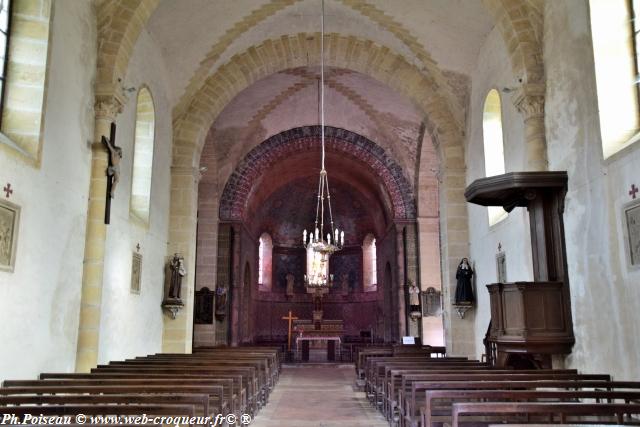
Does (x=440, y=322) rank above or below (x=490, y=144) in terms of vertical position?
below

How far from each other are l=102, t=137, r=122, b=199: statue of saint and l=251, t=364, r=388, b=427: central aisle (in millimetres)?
4811

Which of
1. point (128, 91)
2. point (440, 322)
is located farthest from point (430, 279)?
point (128, 91)

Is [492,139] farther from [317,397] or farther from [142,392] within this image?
[142,392]

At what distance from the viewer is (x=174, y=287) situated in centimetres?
1376

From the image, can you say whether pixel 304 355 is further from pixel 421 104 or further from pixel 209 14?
pixel 209 14

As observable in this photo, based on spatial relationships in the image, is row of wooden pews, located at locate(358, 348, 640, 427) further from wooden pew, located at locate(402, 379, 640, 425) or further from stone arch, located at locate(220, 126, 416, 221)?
stone arch, located at locate(220, 126, 416, 221)

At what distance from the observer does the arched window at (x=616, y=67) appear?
25.6 ft

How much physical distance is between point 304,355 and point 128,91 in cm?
1511

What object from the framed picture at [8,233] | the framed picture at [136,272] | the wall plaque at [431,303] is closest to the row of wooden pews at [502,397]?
the framed picture at [8,233]

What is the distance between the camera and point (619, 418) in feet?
18.1

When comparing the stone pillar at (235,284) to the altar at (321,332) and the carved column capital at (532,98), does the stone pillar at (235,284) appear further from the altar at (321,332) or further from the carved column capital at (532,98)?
the carved column capital at (532,98)

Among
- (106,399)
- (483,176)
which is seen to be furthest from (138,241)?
(483,176)

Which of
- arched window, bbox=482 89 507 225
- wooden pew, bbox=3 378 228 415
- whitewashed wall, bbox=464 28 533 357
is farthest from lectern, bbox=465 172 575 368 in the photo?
wooden pew, bbox=3 378 228 415

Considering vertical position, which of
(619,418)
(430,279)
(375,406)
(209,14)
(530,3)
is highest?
(209,14)
